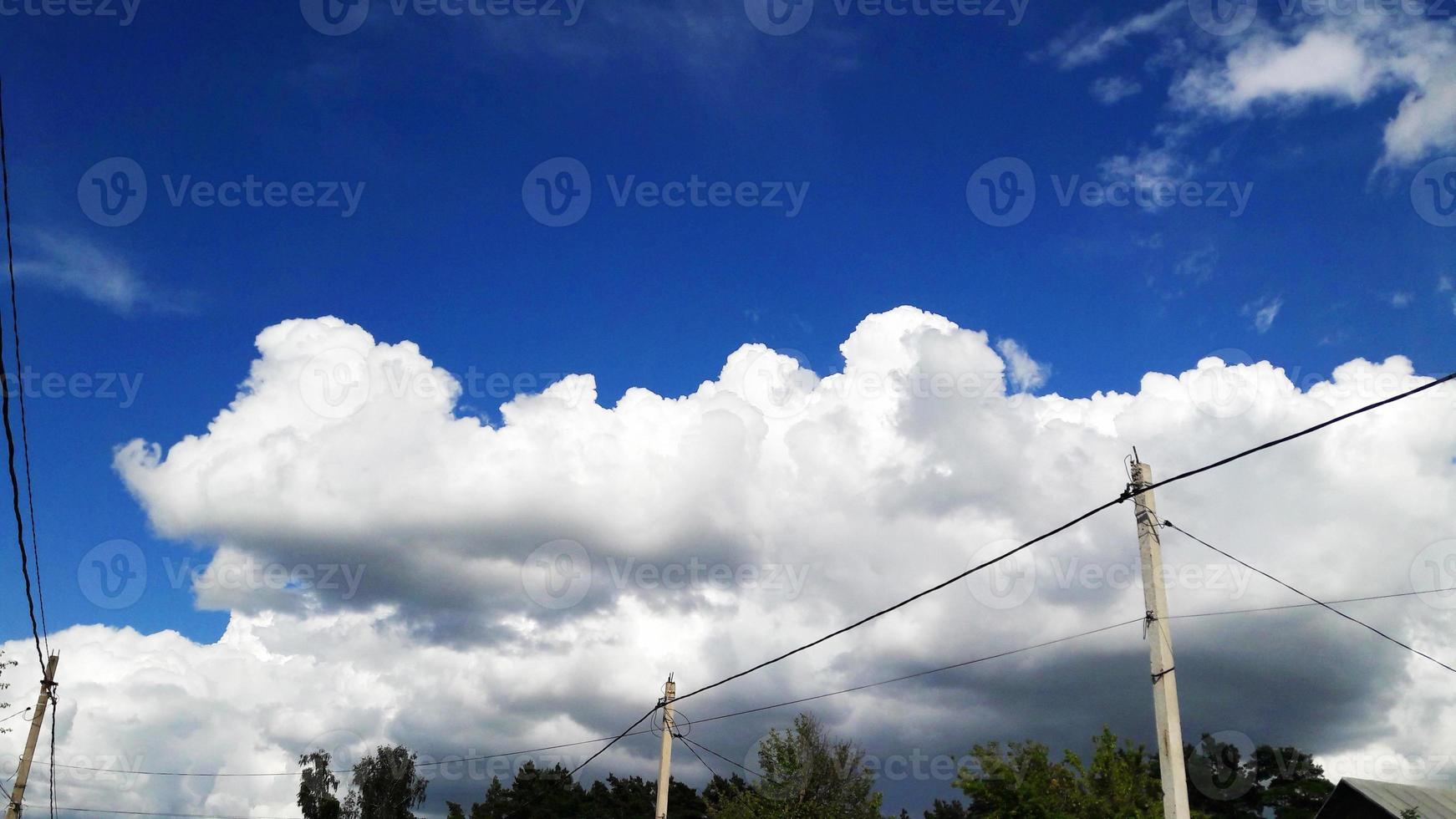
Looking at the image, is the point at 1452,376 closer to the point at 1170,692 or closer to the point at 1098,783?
A: the point at 1170,692

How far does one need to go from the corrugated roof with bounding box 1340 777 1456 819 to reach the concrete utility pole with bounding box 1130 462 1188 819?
24733 mm

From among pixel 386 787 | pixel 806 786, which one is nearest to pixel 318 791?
pixel 386 787

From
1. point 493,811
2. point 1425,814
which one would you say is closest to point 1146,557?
point 1425,814

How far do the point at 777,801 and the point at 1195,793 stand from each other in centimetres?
6298

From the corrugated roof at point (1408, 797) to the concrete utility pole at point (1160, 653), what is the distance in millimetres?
24733

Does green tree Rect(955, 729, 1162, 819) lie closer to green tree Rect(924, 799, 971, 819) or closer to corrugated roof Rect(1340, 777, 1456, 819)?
corrugated roof Rect(1340, 777, 1456, 819)

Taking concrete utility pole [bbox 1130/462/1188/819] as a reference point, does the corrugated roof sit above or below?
below

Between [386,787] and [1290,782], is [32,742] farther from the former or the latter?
[1290,782]

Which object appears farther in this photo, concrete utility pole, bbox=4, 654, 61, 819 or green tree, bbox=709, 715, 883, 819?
green tree, bbox=709, 715, 883, 819

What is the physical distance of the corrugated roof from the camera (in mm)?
32156

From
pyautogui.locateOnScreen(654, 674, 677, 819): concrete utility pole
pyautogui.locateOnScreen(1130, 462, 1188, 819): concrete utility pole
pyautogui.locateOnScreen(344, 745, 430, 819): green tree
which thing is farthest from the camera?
pyautogui.locateOnScreen(344, 745, 430, 819): green tree

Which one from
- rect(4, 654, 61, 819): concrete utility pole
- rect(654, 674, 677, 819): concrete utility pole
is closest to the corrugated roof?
rect(654, 674, 677, 819): concrete utility pole

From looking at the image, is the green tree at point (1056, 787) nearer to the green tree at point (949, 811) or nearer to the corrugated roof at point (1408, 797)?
the corrugated roof at point (1408, 797)

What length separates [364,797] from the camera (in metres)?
85.6
